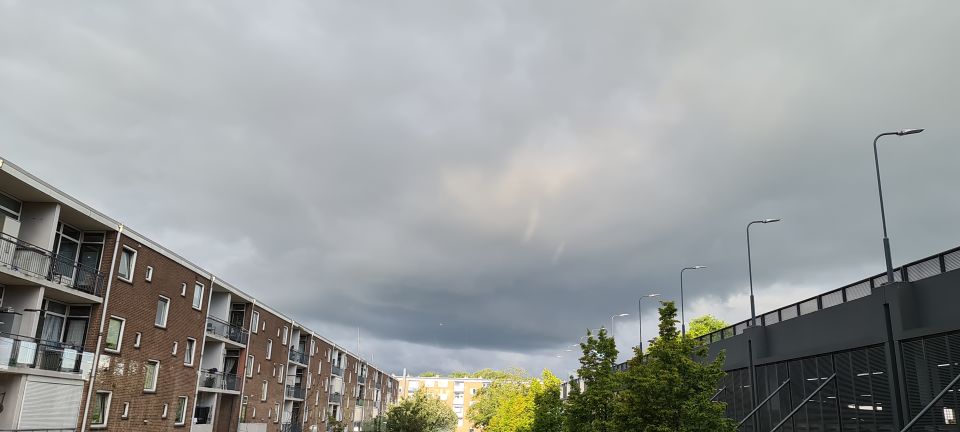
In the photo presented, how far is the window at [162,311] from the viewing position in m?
34.4

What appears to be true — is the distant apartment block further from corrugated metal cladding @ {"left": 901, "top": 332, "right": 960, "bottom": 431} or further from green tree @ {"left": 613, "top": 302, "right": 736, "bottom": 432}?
corrugated metal cladding @ {"left": 901, "top": 332, "right": 960, "bottom": 431}

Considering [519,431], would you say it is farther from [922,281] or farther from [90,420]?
[922,281]

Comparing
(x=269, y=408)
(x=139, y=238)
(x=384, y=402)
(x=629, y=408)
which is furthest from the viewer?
(x=384, y=402)

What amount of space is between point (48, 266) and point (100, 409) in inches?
325

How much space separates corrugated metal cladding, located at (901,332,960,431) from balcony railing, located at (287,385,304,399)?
51.0 metres

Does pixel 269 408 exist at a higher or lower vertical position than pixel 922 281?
lower

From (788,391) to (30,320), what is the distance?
31.7 m

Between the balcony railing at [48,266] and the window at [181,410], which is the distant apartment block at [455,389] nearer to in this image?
the window at [181,410]

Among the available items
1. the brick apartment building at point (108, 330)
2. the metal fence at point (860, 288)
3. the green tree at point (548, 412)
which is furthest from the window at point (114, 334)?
the metal fence at point (860, 288)

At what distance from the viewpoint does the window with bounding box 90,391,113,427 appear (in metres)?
28.8

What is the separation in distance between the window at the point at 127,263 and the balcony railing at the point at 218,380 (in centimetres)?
1214

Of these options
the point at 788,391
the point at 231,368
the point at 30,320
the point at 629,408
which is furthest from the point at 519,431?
the point at 30,320

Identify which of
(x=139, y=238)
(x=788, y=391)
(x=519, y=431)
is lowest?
(x=519, y=431)

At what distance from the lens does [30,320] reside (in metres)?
24.5
